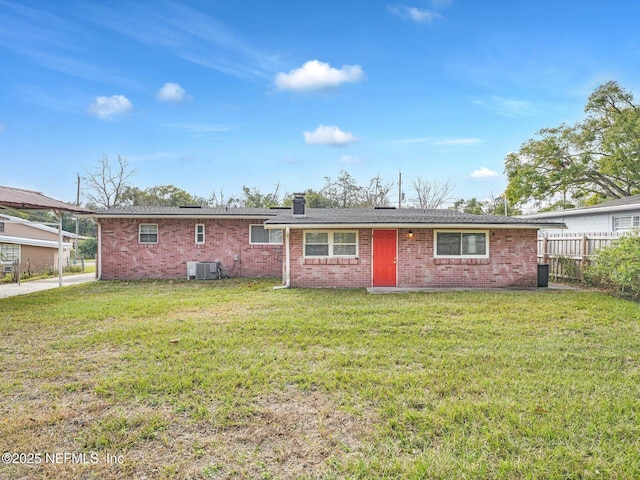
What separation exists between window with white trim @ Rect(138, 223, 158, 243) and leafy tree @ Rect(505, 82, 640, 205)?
23047 millimetres

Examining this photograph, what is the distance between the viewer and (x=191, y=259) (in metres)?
14.4

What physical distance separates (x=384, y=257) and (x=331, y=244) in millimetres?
1739

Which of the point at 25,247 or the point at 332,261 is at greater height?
the point at 25,247

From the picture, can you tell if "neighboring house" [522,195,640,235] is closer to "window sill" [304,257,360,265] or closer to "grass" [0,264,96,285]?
"window sill" [304,257,360,265]

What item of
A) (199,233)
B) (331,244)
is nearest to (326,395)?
(331,244)

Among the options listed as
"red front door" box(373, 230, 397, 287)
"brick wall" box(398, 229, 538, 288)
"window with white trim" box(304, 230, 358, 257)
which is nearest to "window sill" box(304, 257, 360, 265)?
"window with white trim" box(304, 230, 358, 257)

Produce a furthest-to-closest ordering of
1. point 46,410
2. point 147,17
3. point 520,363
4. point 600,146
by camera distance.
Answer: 1. point 600,146
2. point 147,17
3. point 520,363
4. point 46,410

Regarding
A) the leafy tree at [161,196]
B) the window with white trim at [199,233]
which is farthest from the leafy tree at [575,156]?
the leafy tree at [161,196]

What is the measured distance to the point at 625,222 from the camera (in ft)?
50.1

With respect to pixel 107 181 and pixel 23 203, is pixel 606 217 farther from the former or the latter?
pixel 107 181

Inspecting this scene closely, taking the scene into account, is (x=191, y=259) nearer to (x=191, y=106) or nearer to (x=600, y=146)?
(x=191, y=106)

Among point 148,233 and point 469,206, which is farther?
point 469,206

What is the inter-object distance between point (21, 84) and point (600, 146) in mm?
31960

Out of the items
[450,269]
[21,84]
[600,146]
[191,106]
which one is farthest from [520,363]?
[600,146]
